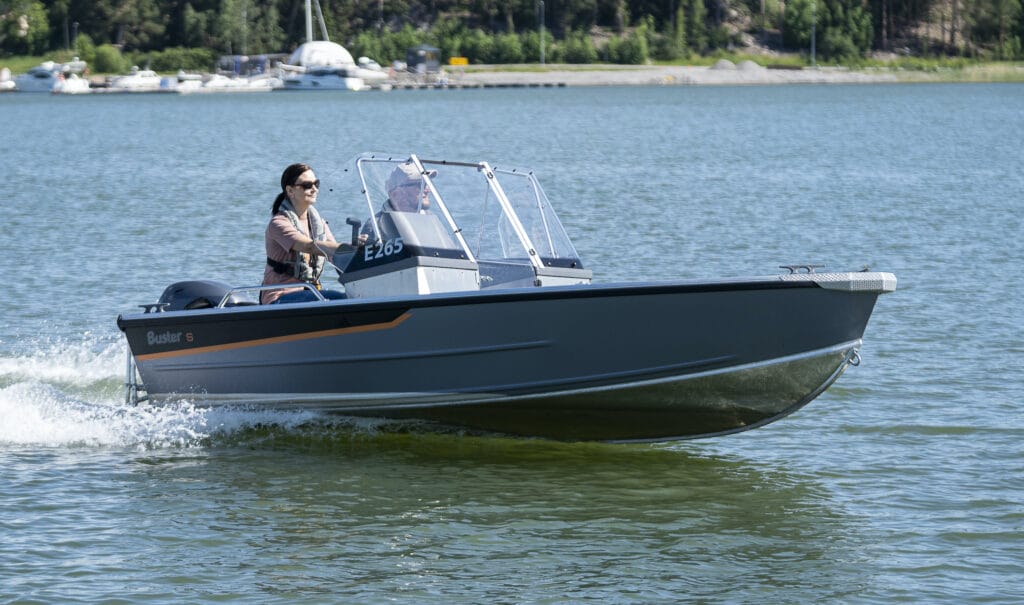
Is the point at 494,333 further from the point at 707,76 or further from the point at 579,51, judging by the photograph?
the point at 579,51

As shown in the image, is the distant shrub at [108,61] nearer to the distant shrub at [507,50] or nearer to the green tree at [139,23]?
the green tree at [139,23]

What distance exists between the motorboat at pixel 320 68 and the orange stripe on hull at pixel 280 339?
125824 millimetres

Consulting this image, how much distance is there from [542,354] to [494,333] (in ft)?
1.11

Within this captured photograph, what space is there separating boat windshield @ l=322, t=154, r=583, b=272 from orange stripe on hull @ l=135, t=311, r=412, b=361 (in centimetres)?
68

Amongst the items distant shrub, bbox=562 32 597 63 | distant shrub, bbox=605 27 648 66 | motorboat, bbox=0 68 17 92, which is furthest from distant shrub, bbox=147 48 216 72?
distant shrub, bbox=605 27 648 66

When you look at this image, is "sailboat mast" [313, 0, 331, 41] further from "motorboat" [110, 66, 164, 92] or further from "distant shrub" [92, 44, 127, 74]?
"distant shrub" [92, 44, 127, 74]

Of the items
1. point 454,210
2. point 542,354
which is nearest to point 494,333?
point 542,354

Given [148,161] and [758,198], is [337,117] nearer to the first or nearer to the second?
[148,161]

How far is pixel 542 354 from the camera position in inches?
383

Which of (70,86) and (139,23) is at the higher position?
(139,23)

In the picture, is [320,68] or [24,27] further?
[24,27]

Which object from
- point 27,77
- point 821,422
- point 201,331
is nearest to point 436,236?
point 201,331

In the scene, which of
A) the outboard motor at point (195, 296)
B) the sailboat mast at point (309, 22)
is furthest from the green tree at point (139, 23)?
the outboard motor at point (195, 296)

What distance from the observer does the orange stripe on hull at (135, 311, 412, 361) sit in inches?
386
